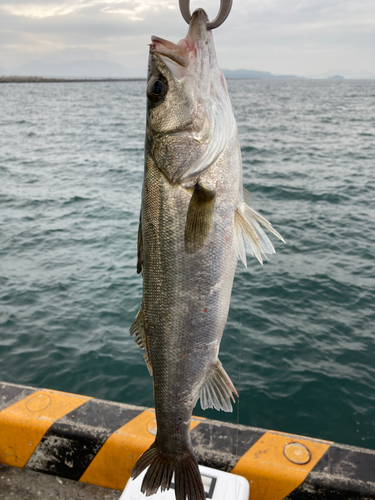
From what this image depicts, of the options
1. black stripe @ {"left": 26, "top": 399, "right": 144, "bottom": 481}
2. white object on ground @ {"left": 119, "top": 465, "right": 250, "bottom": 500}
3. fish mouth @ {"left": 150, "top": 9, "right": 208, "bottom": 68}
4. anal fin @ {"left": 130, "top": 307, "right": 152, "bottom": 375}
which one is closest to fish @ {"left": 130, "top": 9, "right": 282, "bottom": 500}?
fish mouth @ {"left": 150, "top": 9, "right": 208, "bottom": 68}

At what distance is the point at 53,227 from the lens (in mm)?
13406

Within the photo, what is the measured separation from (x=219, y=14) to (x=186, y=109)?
0.41m

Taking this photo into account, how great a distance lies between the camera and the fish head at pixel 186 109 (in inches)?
75.2

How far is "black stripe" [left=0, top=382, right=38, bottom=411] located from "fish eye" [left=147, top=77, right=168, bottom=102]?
3.61 meters

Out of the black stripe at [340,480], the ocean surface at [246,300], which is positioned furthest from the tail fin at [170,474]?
the ocean surface at [246,300]

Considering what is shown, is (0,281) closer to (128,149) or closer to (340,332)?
(340,332)

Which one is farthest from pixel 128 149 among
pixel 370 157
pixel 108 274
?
pixel 108 274

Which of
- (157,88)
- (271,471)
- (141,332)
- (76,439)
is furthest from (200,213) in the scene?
(76,439)

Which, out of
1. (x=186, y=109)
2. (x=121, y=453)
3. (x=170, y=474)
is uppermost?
(x=186, y=109)

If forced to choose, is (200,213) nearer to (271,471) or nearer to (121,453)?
(271,471)

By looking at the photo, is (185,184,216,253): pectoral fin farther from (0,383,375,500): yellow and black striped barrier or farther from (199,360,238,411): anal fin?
(0,383,375,500): yellow and black striped barrier

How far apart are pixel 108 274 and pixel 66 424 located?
20.8 feet

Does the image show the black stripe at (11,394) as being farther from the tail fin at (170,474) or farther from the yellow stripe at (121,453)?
the tail fin at (170,474)

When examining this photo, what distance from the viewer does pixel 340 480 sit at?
3.38m
